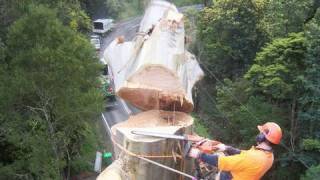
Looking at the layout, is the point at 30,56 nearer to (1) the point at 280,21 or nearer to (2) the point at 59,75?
(2) the point at 59,75

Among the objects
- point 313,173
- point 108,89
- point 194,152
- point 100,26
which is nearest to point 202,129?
point 108,89

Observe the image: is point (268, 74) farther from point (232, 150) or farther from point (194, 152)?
point (194, 152)

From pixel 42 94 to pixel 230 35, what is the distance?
940 cm

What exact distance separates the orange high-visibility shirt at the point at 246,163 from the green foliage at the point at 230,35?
1519cm

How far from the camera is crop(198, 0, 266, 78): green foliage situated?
2102cm

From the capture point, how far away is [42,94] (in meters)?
15.2

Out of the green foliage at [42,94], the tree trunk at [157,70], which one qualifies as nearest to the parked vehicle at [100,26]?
the green foliage at [42,94]

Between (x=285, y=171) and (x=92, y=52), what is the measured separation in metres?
7.12

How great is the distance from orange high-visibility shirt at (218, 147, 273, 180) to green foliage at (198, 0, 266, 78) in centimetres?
1519

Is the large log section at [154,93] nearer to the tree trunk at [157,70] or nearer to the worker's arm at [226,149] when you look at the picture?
the tree trunk at [157,70]

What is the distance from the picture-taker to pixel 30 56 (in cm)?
1456

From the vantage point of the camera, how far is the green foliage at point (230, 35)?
827 inches

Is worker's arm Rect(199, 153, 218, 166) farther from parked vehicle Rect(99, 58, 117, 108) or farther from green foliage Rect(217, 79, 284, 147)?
parked vehicle Rect(99, 58, 117, 108)

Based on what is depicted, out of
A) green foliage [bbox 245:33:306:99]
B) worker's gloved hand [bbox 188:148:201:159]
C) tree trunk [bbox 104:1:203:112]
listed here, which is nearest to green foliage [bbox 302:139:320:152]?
green foliage [bbox 245:33:306:99]
